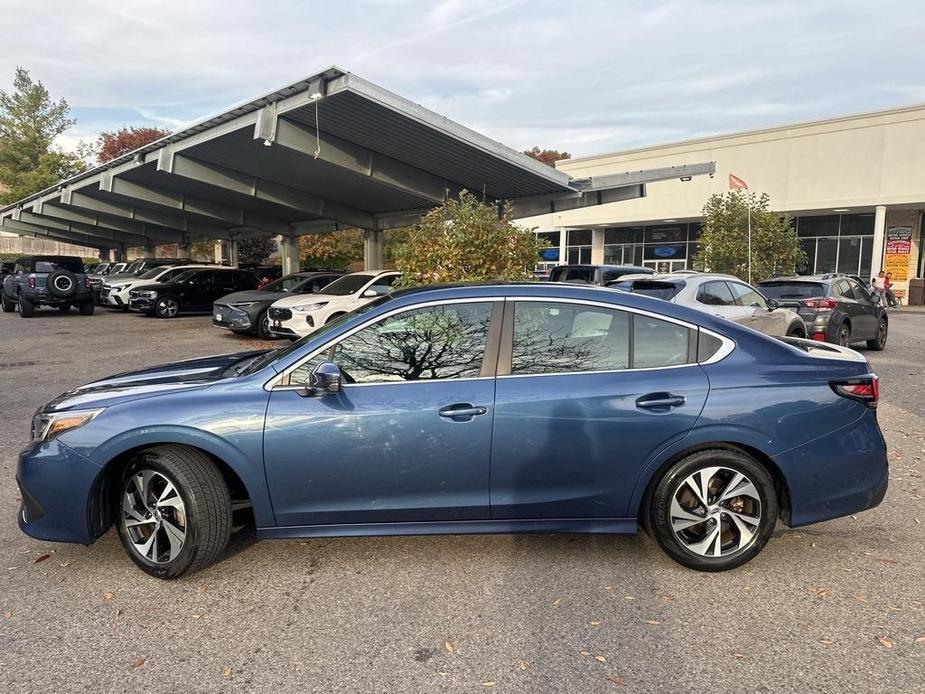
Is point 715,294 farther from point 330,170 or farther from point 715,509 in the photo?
point 330,170

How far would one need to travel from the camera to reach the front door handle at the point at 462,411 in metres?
3.48

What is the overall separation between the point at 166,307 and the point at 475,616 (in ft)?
62.9

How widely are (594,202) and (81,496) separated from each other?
15.8 metres

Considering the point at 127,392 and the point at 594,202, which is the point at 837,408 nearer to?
the point at 127,392

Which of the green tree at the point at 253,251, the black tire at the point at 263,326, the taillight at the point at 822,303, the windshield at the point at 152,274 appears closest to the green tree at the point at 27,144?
the green tree at the point at 253,251

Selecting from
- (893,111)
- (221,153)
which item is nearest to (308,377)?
(221,153)

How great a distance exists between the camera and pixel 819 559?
389 cm

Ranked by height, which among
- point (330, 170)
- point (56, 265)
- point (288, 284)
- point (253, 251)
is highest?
point (330, 170)

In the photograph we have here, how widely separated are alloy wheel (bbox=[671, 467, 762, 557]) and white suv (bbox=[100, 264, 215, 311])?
1993 cm

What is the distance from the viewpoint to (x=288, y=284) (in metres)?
16.4

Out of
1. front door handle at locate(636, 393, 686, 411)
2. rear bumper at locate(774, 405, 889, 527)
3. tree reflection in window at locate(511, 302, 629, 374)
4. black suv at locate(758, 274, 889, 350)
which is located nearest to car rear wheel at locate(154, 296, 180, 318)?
black suv at locate(758, 274, 889, 350)

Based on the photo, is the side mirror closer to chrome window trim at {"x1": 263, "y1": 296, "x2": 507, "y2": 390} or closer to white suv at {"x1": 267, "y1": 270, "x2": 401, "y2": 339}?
chrome window trim at {"x1": 263, "y1": 296, "x2": 507, "y2": 390}

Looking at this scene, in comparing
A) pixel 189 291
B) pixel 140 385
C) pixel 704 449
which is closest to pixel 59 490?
pixel 140 385

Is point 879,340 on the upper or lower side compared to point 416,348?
lower
